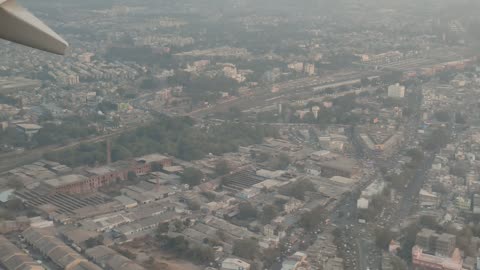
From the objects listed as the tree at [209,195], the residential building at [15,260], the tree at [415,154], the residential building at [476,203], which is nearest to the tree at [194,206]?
the tree at [209,195]

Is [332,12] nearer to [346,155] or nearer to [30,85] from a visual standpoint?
[30,85]

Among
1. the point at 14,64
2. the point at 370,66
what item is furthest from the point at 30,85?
the point at 370,66

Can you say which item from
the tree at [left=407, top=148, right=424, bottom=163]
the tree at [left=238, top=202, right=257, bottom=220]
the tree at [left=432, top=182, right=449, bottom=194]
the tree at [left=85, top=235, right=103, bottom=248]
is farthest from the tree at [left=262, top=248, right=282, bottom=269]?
the tree at [left=407, top=148, right=424, bottom=163]

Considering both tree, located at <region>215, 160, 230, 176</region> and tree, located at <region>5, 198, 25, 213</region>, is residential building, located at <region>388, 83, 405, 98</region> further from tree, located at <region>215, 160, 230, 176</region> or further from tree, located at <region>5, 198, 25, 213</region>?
tree, located at <region>5, 198, 25, 213</region>

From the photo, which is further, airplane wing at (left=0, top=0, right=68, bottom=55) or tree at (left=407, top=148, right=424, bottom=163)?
tree at (left=407, top=148, right=424, bottom=163)

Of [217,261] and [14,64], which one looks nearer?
[217,261]

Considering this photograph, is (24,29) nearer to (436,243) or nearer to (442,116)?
(436,243)
